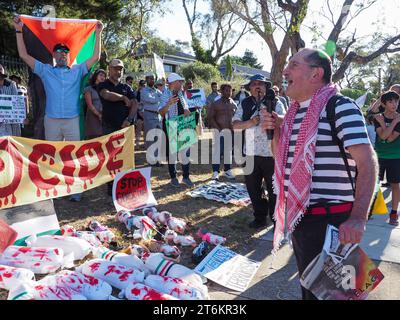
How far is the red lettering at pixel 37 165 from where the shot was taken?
447cm

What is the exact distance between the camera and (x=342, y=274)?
6.57 feet

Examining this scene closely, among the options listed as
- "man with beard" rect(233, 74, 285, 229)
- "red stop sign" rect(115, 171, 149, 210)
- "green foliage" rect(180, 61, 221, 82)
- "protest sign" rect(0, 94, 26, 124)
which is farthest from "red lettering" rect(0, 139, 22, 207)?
"green foliage" rect(180, 61, 221, 82)

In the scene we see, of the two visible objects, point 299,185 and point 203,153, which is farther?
point 203,153

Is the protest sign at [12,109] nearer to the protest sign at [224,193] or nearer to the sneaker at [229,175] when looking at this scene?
the protest sign at [224,193]

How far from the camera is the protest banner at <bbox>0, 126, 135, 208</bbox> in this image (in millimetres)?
4203

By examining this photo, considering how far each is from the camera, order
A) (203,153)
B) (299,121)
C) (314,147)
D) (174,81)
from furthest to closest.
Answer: (203,153) < (174,81) < (299,121) < (314,147)

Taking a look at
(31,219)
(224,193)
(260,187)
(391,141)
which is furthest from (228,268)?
(391,141)

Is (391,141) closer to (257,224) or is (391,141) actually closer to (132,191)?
(257,224)

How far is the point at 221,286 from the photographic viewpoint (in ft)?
12.0

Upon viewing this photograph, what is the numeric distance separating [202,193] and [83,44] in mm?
3345

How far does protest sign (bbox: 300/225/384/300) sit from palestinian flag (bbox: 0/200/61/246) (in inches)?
131

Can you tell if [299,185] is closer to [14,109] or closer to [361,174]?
[361,174]

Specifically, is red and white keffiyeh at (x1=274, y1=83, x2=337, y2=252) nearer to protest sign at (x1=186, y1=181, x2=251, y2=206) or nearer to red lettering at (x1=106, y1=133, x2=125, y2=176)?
red lettering at (x1=106, y1=133, x2=125, y2=176)
